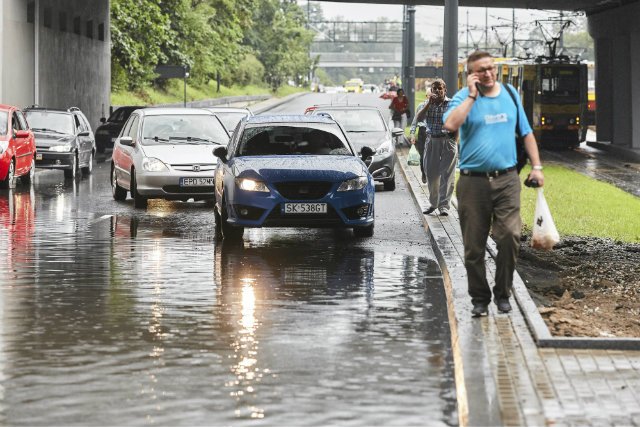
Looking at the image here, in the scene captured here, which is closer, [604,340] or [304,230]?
[604,340]

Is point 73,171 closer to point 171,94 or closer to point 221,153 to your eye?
point 221,153

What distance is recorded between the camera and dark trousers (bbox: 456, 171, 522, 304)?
11.1 meters

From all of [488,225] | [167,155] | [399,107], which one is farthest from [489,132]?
[399,107]

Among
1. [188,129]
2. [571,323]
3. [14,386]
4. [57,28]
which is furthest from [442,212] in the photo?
[57,28]

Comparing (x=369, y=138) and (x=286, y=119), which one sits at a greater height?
(x=286, y=119)

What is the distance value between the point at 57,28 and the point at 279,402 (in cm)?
3875

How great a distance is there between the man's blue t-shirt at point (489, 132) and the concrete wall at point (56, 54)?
2761 cm

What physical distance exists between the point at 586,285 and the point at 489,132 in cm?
295

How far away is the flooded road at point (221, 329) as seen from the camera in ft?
26.2

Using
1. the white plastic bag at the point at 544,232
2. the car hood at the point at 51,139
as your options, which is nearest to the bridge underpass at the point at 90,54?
the car hood at the point at 51,139

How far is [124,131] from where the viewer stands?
25.4 meters

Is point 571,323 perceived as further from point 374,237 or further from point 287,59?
point 287,59

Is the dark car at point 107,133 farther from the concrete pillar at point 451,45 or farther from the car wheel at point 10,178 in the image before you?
the car wheel at point 10,178

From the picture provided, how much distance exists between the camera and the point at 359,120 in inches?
1168
